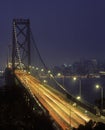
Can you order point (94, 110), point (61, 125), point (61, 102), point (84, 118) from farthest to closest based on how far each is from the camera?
point (61, 102)
point (94, 110)
point (84, 118)
point (61, 125)

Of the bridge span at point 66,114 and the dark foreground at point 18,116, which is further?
the bridge span at point 66,114

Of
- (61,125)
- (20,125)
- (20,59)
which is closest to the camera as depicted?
(61,125)

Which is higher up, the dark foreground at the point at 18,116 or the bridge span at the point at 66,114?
the bridge span at the point at 66,114

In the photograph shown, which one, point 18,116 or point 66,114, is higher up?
point 66,114

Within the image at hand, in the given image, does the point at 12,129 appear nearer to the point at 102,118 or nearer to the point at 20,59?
the point at 102,118

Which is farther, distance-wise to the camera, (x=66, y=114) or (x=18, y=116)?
(x=18, y=116)

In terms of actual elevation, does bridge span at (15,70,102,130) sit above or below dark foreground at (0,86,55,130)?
above

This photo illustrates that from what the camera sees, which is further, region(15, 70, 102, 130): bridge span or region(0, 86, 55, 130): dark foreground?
region(15, 70, 102, 130): bridge span

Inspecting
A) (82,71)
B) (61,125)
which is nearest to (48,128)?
(61,125)

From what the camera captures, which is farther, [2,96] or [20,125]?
[2,96]

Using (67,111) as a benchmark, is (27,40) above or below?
above
